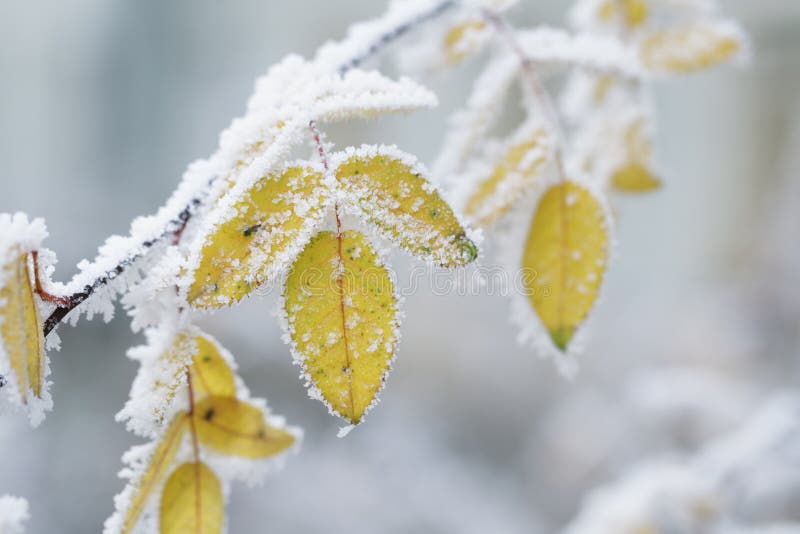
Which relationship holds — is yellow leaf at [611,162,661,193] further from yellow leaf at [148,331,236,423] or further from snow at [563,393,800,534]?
snow at [563,393,800,534]

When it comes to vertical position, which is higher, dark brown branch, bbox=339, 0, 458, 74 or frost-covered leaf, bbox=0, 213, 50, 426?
dark brown branch, bbox=339, 0, 458, 74

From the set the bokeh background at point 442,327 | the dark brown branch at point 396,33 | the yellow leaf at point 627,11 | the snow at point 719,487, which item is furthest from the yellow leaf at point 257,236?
the snow at point 719,487

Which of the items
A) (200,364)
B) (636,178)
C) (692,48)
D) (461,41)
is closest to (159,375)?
(200,364)

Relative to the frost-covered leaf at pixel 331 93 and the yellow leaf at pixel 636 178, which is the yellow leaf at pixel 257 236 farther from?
the yellow leaf at pixel 636 178

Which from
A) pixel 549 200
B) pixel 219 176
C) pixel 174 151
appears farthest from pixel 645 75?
pixel 174 151

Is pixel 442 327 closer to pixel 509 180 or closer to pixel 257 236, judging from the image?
pixel 509 180

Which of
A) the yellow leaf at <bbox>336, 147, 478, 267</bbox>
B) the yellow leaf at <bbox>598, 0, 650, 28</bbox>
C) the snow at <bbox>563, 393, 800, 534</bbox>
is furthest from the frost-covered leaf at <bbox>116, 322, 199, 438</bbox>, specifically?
the snow at <bbox>563, 393, 800, 534</bbox>
